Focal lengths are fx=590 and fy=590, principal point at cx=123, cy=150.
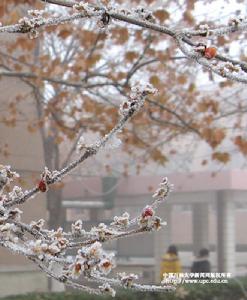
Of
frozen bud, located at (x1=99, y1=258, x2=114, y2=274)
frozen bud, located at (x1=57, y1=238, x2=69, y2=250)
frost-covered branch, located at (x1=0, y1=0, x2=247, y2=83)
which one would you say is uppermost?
frost-covered branch, located at (x1=0, y1=0, x2=247, y2=83)

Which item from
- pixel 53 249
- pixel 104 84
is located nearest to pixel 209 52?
pixel 53 249

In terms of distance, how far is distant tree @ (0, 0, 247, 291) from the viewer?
164 cm

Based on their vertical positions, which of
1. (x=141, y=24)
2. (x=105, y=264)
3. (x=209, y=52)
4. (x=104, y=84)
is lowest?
(x=105, y=264)

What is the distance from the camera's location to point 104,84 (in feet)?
19.7

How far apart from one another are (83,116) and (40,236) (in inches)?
266

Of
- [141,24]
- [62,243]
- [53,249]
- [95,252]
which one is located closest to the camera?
[95,252]

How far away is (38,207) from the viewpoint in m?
7.04

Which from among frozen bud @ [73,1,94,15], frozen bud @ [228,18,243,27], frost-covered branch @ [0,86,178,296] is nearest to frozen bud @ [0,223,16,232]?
frost-covered branch @ [0,86,178,296]

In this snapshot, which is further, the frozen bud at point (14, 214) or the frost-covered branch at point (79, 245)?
the frozen bud at point (14, 214)

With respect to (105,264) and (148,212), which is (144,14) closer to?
(148,212)

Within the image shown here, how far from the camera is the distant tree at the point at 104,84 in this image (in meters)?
1.64

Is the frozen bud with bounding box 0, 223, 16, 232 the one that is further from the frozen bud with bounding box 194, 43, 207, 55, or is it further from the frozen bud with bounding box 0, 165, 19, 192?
the frozen bud with bounding box 194, 43, 207, 55

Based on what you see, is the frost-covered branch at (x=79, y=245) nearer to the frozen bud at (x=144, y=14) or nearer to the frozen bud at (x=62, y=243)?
the frozen bud at (x=62, y=243)

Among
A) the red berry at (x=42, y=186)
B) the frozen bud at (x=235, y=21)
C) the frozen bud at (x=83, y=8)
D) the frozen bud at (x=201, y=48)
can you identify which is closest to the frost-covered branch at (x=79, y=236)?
the red berry at (x=42, y=186)
